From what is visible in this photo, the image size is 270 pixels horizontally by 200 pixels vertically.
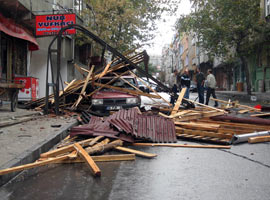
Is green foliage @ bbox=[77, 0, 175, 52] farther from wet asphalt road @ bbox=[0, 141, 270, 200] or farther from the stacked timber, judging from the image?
wet asphalt road @ bbox=[0, 141, 270, 200]

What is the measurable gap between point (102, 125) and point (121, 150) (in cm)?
153

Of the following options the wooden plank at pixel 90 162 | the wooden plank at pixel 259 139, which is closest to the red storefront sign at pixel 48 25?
the wooden plank at pixel 90 162

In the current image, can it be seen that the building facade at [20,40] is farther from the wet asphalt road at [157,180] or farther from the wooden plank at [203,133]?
the wet asphalt road at [157,180]

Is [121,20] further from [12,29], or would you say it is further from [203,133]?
[203,133]

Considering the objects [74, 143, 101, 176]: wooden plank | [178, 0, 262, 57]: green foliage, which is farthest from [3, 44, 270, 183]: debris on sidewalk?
[178, 0, 262, 57]: green foliage

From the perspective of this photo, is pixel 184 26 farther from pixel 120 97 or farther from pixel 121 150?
pixel 121 150

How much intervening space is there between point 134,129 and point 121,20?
21.1 metres

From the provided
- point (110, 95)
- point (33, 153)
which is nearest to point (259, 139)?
point (33, 153)

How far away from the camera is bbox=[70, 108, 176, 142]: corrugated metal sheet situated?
257 inches

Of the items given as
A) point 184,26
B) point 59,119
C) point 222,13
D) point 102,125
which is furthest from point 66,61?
point 102,125

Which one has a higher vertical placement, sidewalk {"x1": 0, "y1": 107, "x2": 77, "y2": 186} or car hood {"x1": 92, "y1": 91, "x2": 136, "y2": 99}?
car hood {"x1": 92, "y1": 91, "x2": 136, "y2": 99}

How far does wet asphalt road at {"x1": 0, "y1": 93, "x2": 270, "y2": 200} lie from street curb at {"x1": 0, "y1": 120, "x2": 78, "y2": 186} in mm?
106

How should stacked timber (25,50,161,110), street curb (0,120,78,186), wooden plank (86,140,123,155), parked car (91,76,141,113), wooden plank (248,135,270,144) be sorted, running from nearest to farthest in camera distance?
street curb (0,120,78,186), wooden plank (86,140,123,155), wooden plank (248,135,270,144), parked car (91,76,141,113), stacked timber (25,50,161,110)

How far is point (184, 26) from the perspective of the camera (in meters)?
29.2
